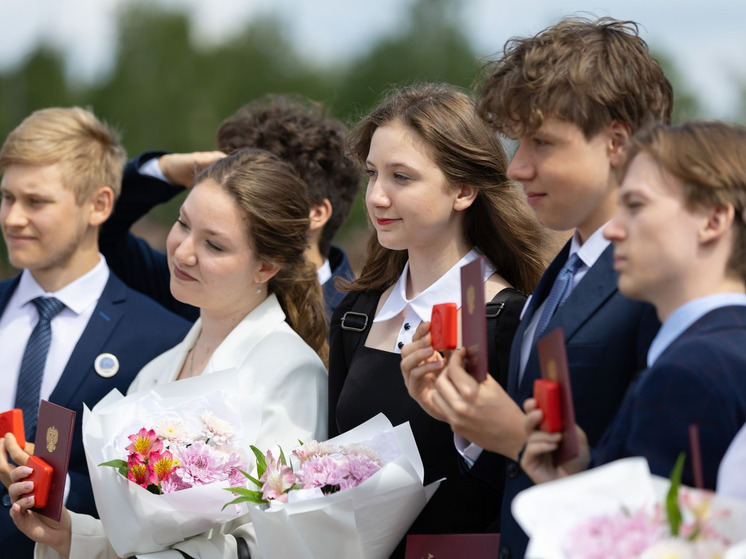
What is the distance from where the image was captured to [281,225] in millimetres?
4051

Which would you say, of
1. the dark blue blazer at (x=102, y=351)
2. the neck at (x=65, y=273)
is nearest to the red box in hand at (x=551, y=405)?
the dark blue blazer at (x=102, y=351)

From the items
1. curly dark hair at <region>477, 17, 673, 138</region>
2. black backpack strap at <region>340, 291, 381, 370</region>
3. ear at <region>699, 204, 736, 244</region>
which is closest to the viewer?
ear at <region>699, 204, 736, 244</region>

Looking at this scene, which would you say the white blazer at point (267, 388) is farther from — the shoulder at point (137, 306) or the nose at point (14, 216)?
the nose at point (14, 216)

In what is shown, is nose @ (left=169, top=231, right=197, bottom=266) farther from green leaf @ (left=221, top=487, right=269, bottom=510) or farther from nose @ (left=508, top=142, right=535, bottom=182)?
nose @ (left=508, top=142, right=535, bottom=182)

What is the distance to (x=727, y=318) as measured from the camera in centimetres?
220

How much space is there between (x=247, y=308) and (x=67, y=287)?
1.18 metres

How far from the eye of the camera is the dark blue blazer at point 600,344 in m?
2.58

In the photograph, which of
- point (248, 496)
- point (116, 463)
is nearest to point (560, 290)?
point (248, 496)

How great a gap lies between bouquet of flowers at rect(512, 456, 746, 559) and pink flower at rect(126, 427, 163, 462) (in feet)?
5.51

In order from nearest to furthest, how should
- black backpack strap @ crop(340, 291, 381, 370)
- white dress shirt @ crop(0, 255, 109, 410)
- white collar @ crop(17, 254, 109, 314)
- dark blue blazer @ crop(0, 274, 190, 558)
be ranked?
black backpack strap @ crop(340, 291, 381, 370), dark blue blazer @ crop(0, 274, 190, 558), white dress shirt @ crop(0, 255, 109, 410), white collar @ crop(17, 254, 109, 314)

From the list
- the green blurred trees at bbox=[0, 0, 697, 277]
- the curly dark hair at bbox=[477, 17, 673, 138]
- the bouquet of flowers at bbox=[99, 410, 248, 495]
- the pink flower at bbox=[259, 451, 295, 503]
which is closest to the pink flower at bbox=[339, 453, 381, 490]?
the pink flower at bbox=[259, 451, 295, 503]

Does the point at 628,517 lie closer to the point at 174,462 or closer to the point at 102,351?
the point at 174,462

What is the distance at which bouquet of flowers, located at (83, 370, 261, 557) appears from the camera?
3301 millimetres

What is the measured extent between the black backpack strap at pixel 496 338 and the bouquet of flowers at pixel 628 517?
117 cm
